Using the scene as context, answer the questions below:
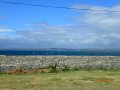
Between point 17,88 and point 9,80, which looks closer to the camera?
point 17,88

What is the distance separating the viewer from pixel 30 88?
20.7 metres

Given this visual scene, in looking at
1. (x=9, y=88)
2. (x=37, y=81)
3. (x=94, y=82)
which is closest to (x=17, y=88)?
(x=9, y=88)

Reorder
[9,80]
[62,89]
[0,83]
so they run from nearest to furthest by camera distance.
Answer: [62,89], [0,83], [9,80]

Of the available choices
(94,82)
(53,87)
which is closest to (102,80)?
(94,82)

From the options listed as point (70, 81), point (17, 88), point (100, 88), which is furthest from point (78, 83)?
point (17, 88)

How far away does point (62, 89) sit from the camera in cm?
2009

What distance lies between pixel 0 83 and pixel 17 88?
266 cm

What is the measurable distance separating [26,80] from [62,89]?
5078 millimetres

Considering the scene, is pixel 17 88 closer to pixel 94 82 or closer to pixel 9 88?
pixel 9 88

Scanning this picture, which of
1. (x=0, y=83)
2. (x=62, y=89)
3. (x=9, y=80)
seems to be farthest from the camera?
(x=9, y=80)

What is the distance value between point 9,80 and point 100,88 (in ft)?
23.1

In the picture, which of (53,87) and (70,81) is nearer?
(53,87)

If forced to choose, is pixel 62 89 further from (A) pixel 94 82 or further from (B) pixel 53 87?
(A) pixel 94 82

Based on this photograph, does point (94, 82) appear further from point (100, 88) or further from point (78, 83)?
point (100, 88)
